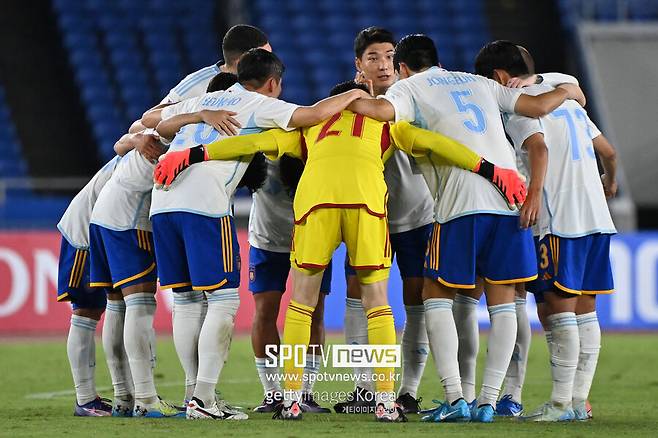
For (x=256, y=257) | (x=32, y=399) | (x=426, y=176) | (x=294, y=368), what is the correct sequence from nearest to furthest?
1. (x=294, y=368)
2. (x=426, y=176)
3. (x=256, y=257)
4. (x=32, y=399)

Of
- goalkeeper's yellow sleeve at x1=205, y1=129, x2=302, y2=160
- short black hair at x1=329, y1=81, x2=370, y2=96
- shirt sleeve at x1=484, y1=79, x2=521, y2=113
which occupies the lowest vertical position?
goalkeeper's yellow sleeve at x1=205, y1=129, x2=302, y2=160

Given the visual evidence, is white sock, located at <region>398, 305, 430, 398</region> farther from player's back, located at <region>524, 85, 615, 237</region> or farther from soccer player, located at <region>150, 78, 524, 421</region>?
player's back, located at <region>524, 85, 615, 237</region>

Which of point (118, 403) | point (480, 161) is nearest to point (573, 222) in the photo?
point (480, 161)

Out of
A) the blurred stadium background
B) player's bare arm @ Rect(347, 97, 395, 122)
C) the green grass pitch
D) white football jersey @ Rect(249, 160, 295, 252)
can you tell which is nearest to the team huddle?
player's bare arm @ Rect(347, 97, 395, 122)

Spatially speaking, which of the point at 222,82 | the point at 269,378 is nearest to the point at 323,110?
the point at 222,82

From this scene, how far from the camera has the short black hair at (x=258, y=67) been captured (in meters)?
6.96

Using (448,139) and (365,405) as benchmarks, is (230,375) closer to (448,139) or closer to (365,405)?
(365,405)

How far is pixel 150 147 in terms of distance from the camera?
7.16m

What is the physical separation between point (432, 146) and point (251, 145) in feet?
3.35

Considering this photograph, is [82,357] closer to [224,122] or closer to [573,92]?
[224,122]

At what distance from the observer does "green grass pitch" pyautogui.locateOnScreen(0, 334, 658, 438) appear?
6246mm

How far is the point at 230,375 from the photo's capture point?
10016 millimetres

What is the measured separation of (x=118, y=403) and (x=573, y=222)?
2913 mm

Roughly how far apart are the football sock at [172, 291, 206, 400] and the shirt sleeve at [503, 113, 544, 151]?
206cm
